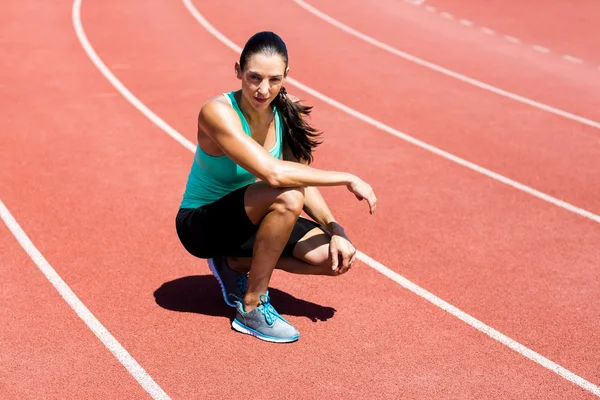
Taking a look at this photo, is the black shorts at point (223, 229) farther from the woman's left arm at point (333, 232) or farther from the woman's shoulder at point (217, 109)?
the woman's shoulder at point (217, 109)

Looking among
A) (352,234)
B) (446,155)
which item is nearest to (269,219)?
(352,234)

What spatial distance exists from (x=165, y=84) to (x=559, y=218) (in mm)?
5131

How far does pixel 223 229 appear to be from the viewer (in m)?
4.62

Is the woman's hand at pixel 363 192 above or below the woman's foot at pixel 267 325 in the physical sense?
above

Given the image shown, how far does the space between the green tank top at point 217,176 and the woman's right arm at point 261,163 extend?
0.22 metres

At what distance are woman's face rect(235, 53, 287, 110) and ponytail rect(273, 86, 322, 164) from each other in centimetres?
25

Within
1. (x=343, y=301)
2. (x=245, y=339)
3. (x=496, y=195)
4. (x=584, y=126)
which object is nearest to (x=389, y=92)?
(x=584, y=126)

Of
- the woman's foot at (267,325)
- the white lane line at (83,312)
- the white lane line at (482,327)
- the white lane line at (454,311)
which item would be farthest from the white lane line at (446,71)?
the white lane line at (83,312)

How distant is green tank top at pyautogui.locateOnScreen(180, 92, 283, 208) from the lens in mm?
4719

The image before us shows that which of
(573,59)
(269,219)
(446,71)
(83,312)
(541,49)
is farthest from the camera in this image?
(541,49)

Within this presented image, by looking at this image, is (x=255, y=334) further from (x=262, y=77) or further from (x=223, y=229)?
(x=262, y=77)

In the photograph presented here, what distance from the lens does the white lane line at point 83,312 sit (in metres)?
4.27

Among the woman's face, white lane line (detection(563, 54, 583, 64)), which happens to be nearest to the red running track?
the woman's face

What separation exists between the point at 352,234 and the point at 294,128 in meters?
1.74
